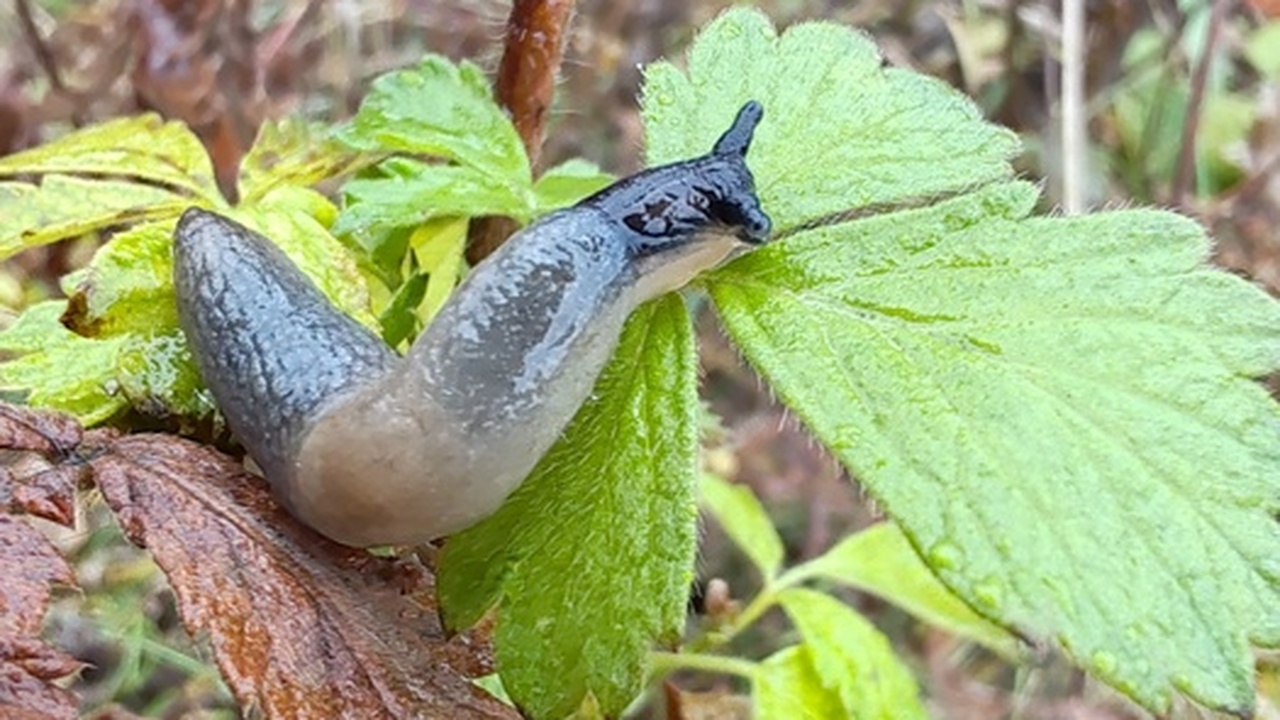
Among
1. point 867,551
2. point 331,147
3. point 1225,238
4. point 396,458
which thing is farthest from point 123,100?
point 1225,238

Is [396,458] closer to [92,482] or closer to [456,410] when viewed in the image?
[456,410]

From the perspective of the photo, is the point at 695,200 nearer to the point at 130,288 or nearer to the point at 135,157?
the point at 130,288

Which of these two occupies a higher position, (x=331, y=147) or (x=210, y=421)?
(x=331, y=147)

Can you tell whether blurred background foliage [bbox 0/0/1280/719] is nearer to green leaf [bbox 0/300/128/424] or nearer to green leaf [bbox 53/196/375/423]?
green leaf [bbox 53/196/375/423]

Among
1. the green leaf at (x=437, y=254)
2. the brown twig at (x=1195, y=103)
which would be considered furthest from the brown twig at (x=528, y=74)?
the brown twig at (x=1195, y=103)

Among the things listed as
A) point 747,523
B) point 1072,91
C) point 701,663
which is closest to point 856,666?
point 701,663

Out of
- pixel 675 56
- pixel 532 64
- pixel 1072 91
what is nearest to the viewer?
pixel 532 64

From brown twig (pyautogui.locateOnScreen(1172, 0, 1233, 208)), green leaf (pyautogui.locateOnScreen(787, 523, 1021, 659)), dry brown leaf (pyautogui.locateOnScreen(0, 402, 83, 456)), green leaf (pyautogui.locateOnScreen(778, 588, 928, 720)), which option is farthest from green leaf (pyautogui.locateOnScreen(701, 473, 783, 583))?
dry brown leaf (pyautogui.locateOnScreen(0, 402, 83, 456))
